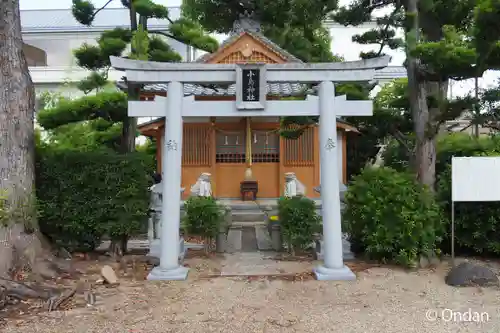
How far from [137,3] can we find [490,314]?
27.1 feet

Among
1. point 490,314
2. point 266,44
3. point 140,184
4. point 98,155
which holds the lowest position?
point 490,314

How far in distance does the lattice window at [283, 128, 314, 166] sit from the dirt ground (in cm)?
767

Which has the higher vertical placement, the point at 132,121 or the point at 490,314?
the point at 132,121

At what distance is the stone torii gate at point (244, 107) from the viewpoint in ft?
21.7

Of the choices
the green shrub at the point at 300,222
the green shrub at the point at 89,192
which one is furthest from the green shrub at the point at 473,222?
the green shrub at the point at 89,192

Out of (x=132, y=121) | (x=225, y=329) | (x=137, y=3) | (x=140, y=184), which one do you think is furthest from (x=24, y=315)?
(x=137, y=3)

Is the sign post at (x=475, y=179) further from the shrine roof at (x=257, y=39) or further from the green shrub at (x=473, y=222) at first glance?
the shrine roof at (x=257, y=39)

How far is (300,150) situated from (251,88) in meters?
7.64

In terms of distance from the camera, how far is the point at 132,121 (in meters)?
9.26

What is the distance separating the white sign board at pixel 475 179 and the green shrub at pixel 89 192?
17.0 feet

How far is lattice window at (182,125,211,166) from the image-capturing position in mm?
14086

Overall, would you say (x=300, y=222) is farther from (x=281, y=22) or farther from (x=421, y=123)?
(x=281, y=22)

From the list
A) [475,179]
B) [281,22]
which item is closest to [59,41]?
[281,22]

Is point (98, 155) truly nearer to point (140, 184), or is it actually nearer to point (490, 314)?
point (140, 184)
